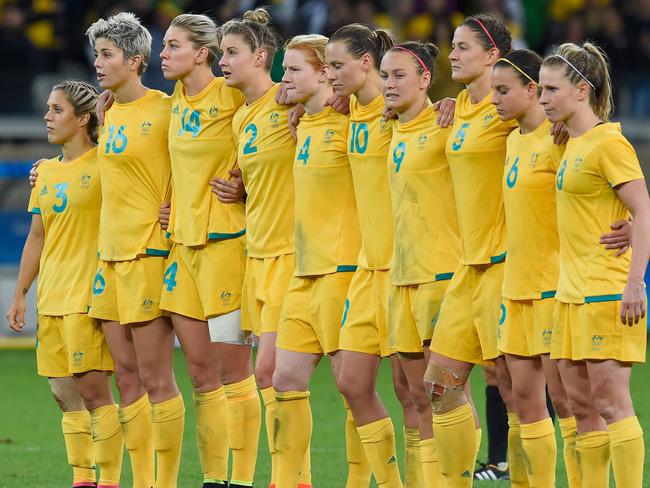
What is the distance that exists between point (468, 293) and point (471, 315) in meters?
0.10

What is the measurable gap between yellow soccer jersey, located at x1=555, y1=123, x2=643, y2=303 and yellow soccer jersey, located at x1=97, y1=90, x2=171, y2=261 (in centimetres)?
246

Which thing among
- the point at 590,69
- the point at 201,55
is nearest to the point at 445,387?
the point at 590,69

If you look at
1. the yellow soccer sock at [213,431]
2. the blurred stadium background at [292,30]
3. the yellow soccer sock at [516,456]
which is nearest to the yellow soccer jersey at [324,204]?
the yellow soccer sock at [213,431]

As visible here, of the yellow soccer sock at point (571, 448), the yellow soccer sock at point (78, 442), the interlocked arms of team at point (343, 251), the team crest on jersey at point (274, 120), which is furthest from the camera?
the yellow soccer sock at point (78, 442)

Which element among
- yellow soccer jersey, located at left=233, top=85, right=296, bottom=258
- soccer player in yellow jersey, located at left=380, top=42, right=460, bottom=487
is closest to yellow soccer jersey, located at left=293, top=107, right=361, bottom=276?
yellow soccer jersey, located at left=233, top=85, right=296, bottom=258

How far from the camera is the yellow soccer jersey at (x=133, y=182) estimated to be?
7879 mm

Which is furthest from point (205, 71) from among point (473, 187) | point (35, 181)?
point (473, 187)

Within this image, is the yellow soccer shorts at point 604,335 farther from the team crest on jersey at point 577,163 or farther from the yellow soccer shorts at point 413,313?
the yellow soccer shorts at point 413,313

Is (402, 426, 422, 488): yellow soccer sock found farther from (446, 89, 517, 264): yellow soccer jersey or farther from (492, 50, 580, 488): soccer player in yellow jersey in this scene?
(446, 89, 517, 264): yellow soccer jersey

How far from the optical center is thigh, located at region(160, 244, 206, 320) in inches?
307

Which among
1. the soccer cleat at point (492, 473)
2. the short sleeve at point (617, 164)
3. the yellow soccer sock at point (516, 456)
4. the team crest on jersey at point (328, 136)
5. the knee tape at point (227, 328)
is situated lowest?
the soccer cleat at point (492, 473)

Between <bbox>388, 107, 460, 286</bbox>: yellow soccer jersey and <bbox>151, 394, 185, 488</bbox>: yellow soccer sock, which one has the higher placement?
<bbox>388, 107, 460, 286</bbox>: yellow soccer jersey

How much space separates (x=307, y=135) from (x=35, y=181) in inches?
70.0

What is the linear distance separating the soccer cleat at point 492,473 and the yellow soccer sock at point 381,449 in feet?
5.01
